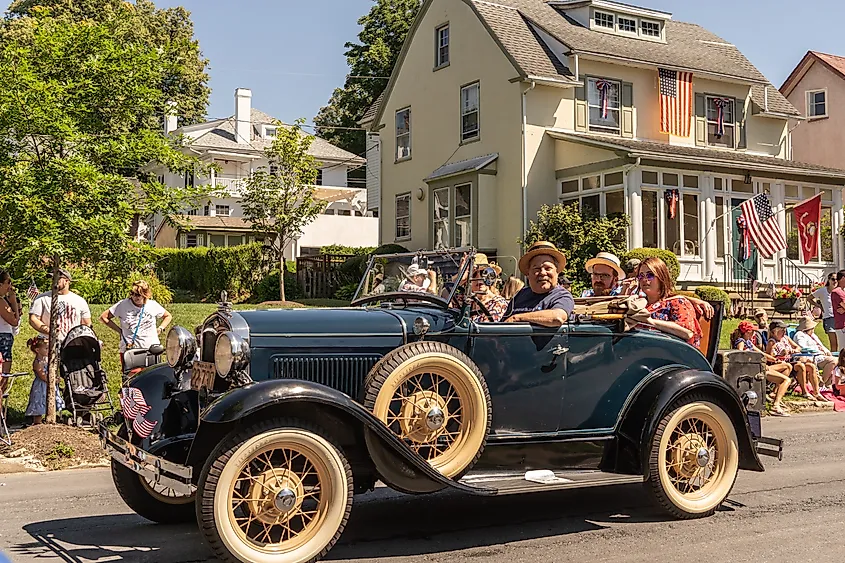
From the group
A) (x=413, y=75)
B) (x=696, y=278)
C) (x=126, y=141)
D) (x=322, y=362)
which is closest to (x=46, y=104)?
(x=126, y=141)

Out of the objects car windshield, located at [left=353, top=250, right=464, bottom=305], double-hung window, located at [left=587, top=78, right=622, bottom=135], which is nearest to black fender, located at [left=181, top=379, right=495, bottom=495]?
car windshield, located at [left=353, top=250, right=464, bottom=305]

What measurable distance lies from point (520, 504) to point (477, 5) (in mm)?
22207

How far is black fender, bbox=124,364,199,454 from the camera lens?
5.85 metres

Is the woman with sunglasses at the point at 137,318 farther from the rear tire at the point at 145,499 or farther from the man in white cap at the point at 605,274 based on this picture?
the man in white cap at the point at 605,274

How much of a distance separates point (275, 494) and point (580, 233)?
1891 centimetres

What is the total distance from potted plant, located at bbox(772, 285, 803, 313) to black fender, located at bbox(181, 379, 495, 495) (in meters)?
19.3

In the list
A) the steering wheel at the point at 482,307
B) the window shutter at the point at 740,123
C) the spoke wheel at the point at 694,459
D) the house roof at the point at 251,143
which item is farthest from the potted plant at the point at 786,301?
the house roof at the point at 251,143

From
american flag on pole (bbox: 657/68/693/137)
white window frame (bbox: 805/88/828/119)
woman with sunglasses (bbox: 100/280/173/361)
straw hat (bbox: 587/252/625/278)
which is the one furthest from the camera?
white window frame (bbox: 805/88/828/119)

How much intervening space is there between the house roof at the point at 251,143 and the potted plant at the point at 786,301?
94.1 feet

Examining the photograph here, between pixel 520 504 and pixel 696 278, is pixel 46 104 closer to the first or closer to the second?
pixel 520 504

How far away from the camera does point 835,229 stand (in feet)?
88.9

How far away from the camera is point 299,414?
5211mm

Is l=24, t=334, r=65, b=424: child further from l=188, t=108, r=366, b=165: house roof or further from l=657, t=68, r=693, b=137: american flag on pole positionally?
l=188, t=108, r=366, b=165: house roof

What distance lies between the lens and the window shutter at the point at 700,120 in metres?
27.5
